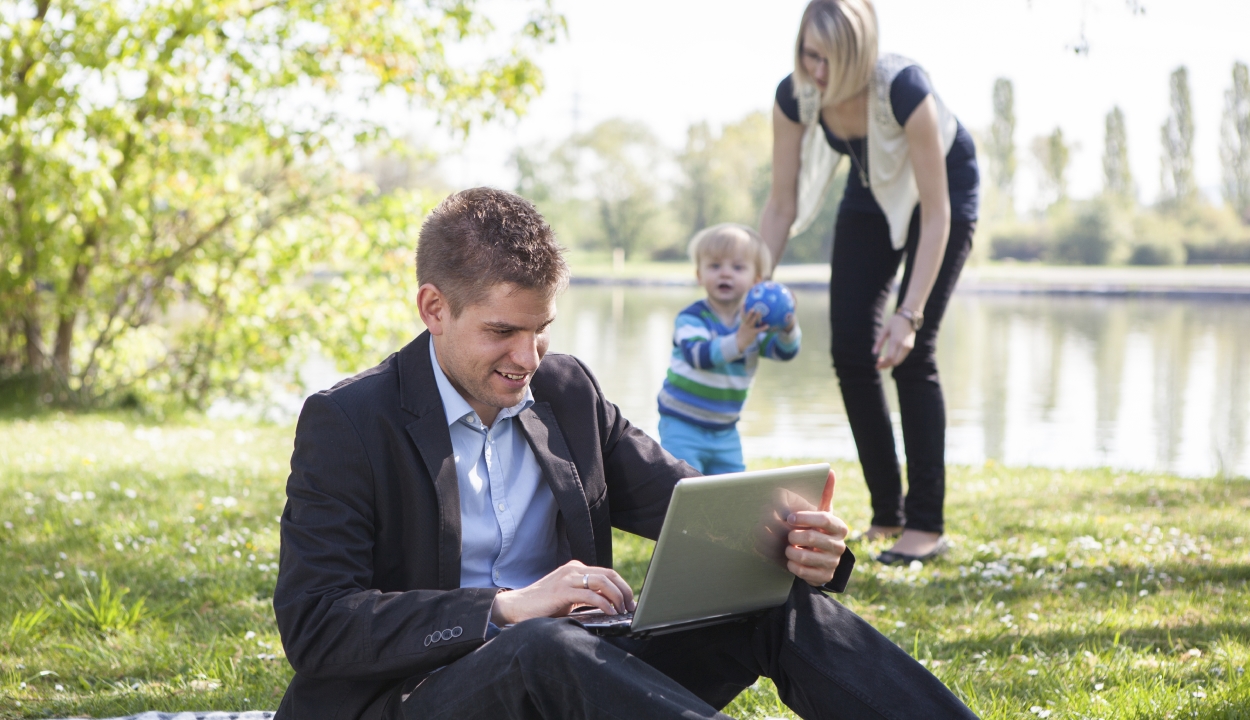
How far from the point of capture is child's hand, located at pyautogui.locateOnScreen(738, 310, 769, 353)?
4422 mm

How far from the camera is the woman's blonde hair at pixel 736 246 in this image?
4.79m

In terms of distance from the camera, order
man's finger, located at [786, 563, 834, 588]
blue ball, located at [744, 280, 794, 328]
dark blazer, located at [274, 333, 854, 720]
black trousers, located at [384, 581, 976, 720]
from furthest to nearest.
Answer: blue ball, located at [744, 280, 794, 328]
man's finger, located at [786, 563, 834, 588]
dark blazer, located at [274, 333, 854, 720]
black trousers, located at [384, 581, 976, 720]

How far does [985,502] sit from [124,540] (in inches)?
170

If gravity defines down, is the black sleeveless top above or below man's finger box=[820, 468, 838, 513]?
above

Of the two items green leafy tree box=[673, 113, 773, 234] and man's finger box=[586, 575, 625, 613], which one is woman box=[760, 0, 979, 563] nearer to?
man's finger box=[586, 575, 625, 613]

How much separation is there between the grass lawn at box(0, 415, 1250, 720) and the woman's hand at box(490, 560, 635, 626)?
3.60 feet

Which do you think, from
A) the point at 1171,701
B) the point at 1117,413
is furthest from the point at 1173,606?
the point at 1117,413

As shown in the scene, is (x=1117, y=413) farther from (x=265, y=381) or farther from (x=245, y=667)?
A: (x=245, y=667)

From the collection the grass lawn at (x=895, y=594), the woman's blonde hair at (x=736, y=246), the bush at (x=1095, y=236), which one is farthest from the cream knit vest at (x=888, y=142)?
the bush at (x=1095, y=236)

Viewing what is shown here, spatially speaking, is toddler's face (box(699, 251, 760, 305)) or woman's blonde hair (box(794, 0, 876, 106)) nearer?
woman's blonde hair (box(794, 0, 876, 106))

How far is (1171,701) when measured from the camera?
9.12ft

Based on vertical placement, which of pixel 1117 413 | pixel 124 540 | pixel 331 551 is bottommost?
pixel 1117 413

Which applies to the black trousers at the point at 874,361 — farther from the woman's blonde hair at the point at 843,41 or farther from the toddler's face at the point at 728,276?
the woman's blonde hair at the point at 843,41

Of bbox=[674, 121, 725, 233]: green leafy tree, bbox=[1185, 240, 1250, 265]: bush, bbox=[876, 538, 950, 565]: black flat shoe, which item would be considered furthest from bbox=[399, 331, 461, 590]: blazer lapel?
bbox=[1185, 240, 1250, 265]: bush
